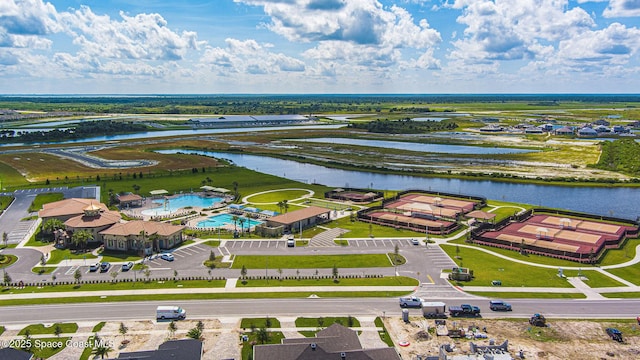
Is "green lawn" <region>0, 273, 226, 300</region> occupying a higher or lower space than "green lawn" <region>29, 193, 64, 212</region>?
higher

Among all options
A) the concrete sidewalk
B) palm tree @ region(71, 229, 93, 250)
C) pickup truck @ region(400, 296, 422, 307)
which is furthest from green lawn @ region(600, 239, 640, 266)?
palm tree @ region(71, 229, 93, 250)

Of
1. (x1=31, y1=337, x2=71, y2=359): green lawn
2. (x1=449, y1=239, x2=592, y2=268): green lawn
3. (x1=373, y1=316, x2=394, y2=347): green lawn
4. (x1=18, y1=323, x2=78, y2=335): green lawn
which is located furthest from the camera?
(x1=449, y1=239, x2=592, y2=268): green lawn

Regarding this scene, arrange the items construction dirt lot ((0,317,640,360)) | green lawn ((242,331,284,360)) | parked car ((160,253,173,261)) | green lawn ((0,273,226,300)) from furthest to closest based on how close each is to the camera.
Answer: parked car ((160,253,173,261))
green lawn ((0,273,226,300))
construction dirt lot ((0,317,640,360))
green lawn ((242,331,284,360))

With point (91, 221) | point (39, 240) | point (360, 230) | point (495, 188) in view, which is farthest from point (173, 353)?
point (495, 188)

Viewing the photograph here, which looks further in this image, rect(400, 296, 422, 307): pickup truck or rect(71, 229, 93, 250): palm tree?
rect(71, 229, 93, 250): palm tree

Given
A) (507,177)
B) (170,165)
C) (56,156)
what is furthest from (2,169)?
(507,177)

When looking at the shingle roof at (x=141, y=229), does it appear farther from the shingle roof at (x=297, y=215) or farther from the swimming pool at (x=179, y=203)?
the swimming pool at (x=179, y=203)

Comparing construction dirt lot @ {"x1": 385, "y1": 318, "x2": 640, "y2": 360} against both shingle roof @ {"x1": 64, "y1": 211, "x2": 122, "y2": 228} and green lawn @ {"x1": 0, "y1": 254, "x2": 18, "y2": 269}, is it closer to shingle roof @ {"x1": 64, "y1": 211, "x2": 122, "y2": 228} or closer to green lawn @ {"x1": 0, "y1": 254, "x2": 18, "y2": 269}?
shingle roof @ {"x1": 64, "y1": 211, "x2": 122, "y2": 228}
